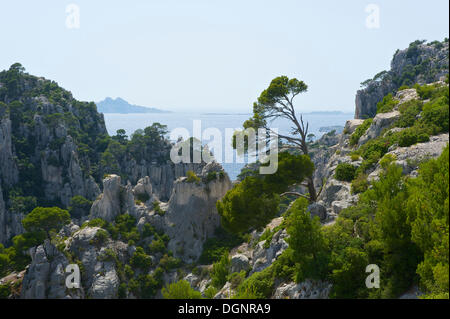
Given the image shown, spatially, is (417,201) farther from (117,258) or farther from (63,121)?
(63,121)

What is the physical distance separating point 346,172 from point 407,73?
265ft

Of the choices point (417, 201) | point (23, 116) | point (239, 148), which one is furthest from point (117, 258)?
point (23, 116)

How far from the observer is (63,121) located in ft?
292

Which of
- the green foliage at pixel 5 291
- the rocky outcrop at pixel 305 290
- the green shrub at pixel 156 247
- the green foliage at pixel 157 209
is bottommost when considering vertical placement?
the green foliage at pixel 5 291

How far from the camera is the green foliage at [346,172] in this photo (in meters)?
27.8

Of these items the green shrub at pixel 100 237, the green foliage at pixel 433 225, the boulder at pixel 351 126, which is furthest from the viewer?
the boulder at pixel 351 126

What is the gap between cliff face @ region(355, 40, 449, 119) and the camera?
87850mm

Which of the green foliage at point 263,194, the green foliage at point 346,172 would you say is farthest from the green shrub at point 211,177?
the green foliage at point 346,172

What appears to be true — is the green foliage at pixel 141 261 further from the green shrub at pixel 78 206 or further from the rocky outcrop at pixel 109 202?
the green shrub at pixel 78 206

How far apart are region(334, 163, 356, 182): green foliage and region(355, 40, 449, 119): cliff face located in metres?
59.8

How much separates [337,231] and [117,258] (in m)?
26.4

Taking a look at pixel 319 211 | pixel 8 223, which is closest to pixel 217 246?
pixel 319 211

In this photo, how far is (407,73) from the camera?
94.6m

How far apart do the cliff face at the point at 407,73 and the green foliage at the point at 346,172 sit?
5984cm
